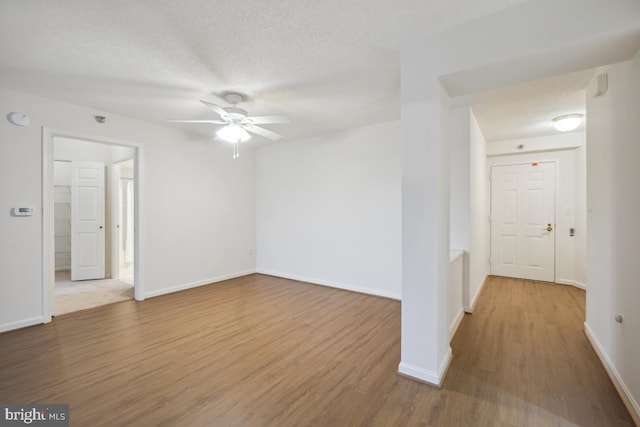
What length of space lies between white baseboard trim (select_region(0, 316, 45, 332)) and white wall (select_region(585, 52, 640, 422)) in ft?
17.4

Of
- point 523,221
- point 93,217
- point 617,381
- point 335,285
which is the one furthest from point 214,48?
point 523,221

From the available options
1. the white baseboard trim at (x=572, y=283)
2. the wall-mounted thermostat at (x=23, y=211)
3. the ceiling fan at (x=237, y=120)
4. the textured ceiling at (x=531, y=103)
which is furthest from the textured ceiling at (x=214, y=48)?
the white baseboard trim at (x=572, y=283)

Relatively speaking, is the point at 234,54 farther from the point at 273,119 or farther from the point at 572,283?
the point at 572,283

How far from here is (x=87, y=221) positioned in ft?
17.1

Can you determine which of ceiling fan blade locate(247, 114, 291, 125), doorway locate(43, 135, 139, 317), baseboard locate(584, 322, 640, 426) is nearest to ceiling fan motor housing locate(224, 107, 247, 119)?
ceiling fan blade locate(247, 114, 291, 125)

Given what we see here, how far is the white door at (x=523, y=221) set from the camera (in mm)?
4930

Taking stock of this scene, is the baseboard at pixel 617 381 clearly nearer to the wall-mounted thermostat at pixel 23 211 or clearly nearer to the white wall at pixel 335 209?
the white wall at pixel 335 209

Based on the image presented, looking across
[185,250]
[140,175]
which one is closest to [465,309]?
[185,250]

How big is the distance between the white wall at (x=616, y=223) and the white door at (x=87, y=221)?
7.03 m

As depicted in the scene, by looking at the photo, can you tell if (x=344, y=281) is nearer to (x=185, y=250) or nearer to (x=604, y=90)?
(x=185, y=250)

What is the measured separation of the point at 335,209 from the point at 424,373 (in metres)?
2.96

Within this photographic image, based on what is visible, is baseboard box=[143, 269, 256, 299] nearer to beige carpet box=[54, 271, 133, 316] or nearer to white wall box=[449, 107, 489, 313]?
beige carpet box=[54, 271, 133, 316]

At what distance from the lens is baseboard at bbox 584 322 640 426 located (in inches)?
68.5

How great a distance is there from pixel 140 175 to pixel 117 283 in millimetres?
2264
